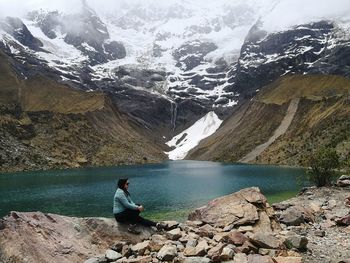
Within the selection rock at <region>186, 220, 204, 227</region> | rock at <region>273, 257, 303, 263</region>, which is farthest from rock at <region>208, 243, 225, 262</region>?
rock at <region>186, 220, 204, 227</region>

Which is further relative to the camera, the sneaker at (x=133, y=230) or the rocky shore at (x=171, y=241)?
the sneaker at (x=133, y=230)

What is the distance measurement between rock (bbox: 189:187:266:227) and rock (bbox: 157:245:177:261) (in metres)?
7.09

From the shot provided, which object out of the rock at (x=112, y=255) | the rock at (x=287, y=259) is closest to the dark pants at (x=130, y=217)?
the rock at (x=112, y=255)

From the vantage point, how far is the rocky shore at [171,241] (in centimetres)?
2158

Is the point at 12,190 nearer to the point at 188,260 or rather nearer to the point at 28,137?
the point at 188,260

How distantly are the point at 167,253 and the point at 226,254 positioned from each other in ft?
8.17

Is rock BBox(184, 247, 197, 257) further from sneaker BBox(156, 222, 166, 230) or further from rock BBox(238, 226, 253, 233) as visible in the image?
rock BBox(238, 226, 253, 233)

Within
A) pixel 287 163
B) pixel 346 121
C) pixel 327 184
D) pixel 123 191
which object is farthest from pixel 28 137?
pixel 123 191

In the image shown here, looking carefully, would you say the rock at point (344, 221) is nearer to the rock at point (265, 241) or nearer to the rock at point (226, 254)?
the rock at point (265, 241)

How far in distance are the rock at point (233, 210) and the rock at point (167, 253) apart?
709 cm

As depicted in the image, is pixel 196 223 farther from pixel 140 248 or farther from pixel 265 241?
pixel 140 248

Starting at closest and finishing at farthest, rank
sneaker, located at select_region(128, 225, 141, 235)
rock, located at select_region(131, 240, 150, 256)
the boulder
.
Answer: rock, located at select_region(131, 240, 150, 256) → the boulder → sneaker, located at select_region(128, 225, 141, 235)

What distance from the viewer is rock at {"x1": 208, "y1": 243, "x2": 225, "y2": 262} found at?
69.4 ft

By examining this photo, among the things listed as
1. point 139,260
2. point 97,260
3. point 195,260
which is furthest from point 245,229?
point 97,260
